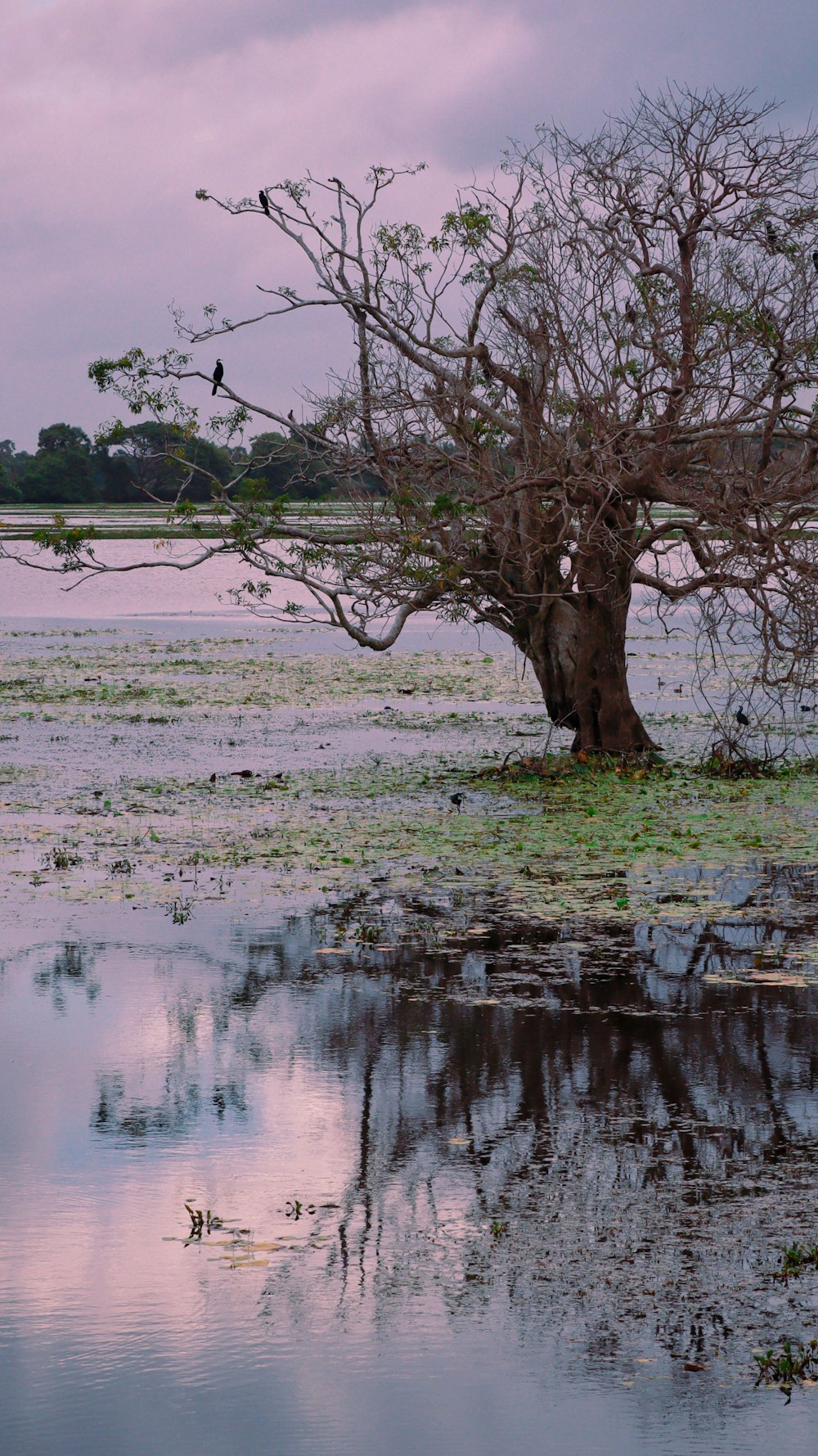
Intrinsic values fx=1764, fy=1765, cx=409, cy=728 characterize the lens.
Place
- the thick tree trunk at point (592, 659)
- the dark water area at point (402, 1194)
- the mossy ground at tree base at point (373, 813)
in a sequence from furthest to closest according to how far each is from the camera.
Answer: the thick tree trunk at point (592, 659)
the mossy ground at tree base at point (373, 813)
the dark water area at point (402, 1194)

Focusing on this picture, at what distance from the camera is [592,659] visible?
22.1 meters

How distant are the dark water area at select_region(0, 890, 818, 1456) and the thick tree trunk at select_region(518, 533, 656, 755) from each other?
10.1 m

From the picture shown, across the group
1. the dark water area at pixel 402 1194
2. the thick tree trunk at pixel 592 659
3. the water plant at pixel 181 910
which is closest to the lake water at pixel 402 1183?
the dark water area at pixel 402 1194

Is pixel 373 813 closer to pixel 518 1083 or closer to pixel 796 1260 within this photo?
pixel 518 1083

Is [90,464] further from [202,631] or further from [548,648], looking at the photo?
[548,648]

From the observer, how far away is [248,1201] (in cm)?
742

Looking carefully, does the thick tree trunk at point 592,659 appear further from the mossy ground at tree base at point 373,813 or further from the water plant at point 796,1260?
the water plant at point 796,1260

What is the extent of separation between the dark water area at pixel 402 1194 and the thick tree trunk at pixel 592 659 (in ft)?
33.1

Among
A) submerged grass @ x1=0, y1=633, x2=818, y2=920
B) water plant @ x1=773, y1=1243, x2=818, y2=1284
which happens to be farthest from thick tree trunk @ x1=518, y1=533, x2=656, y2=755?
water plant @ x1=773, y1=1243, x2=818, y2=1284

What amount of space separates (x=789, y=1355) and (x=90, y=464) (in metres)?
145

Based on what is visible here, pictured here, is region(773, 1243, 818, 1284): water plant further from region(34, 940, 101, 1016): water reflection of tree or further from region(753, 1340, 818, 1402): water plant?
region(34, 940, 101, 1016): water reflection of tree

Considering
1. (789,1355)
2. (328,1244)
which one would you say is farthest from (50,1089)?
(789,1355)

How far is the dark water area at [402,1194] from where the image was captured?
5734 mm

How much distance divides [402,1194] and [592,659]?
1513 centimetres
